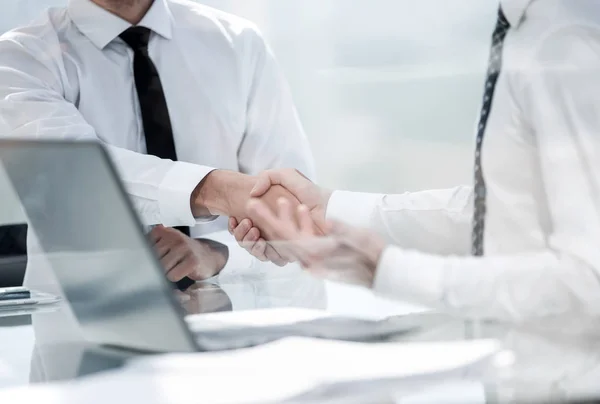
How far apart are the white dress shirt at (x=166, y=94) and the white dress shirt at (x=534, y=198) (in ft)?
0.87

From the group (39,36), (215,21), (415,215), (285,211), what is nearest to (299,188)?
(285,211)

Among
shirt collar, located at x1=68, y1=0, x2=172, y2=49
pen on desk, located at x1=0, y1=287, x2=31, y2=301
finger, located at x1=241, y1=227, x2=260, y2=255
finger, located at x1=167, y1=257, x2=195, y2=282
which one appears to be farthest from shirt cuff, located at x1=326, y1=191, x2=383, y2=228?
pen on desk, located at x1=0, y1=287, x2=31, y2=301

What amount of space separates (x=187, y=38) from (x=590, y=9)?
1.77ft

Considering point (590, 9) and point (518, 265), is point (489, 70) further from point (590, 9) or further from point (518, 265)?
point (518, 265)

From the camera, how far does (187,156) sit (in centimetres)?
112

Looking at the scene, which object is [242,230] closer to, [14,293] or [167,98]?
[167,98]

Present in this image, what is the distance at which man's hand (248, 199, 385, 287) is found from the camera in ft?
3.13

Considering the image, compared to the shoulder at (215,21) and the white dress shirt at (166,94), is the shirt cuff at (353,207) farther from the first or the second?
the shoulder at (215,21)

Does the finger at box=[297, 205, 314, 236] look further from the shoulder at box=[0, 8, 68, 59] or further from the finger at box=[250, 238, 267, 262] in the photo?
the shoulder at box=[0, 8, 68, 59]

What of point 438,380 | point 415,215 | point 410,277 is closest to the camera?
point 438,380

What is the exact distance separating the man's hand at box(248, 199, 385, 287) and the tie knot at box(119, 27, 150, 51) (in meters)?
0.28

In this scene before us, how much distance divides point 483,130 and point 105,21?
54 cm

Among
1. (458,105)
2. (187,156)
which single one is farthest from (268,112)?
(458,105)

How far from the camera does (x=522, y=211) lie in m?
0.90
